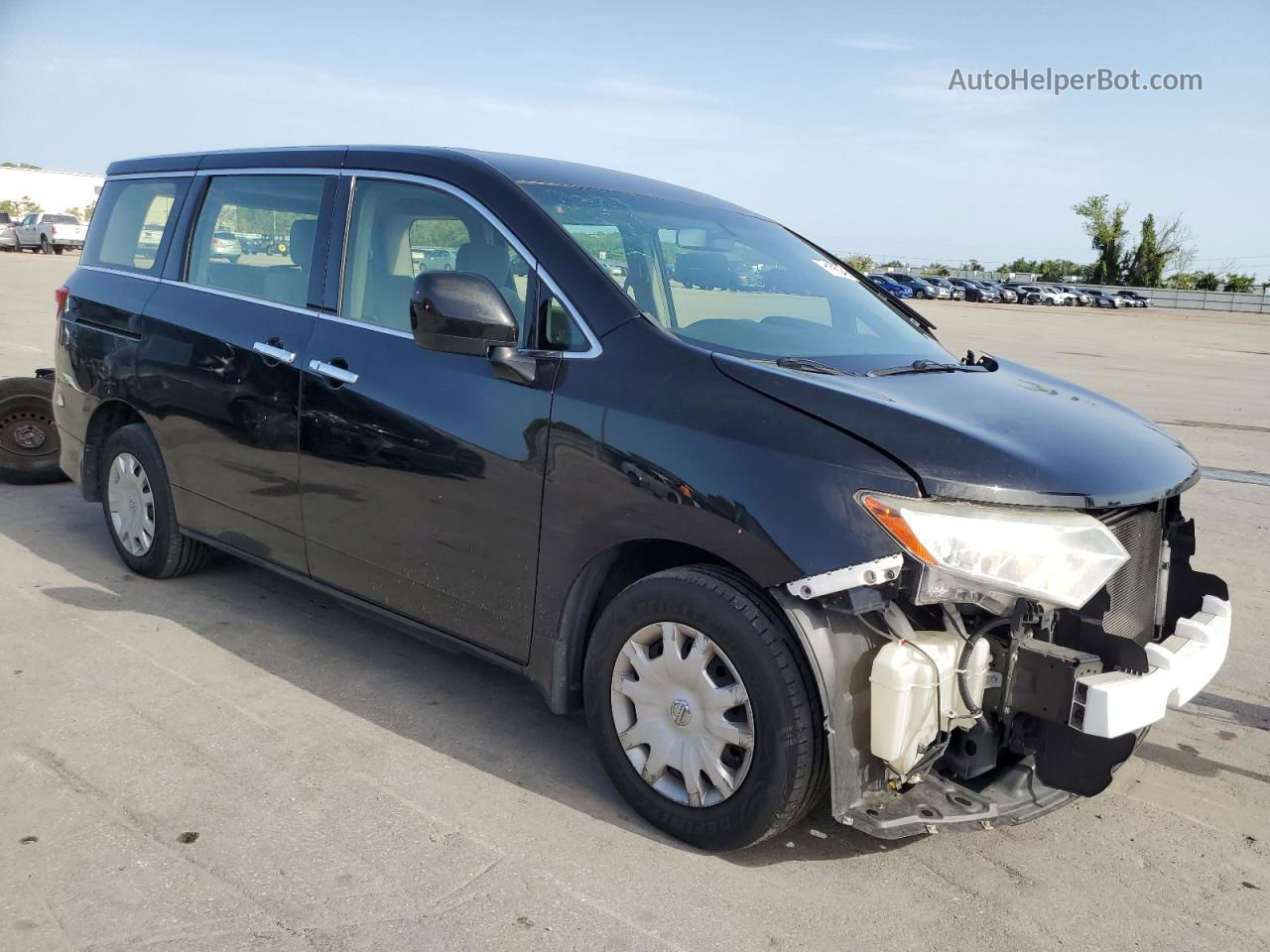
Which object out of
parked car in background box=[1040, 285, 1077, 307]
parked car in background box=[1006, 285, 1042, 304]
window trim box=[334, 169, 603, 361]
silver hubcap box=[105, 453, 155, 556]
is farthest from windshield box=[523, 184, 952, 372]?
parked car in background box=[1040, 285, 1077, 307]

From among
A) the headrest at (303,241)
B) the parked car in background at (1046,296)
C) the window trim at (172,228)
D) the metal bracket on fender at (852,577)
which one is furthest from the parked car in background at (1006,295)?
the metal bracket on fender at (852,577)

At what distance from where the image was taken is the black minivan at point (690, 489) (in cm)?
279

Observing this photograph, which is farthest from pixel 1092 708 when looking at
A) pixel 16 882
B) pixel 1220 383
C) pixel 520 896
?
pixel 1220 383

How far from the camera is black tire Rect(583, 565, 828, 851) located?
9.30 feet

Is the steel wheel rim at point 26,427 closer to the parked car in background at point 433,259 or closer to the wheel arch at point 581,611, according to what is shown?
the parked car in background at point 433,259

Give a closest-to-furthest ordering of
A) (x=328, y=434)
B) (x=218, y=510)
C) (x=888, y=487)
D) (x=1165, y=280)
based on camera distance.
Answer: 1. (x=888, y=487)
2. (x=328, y=434)
3. (x=218, y=510)
4. (x=1165, y=280)

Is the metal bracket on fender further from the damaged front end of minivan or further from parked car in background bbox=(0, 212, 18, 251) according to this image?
parked car in background bbox=(0, 212, 18, 251)

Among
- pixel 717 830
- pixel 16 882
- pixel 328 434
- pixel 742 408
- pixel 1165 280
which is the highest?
pixel 1165 280

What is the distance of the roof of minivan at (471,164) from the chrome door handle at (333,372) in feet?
2.46

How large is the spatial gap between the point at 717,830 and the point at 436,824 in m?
0.81

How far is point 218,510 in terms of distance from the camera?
465 cm

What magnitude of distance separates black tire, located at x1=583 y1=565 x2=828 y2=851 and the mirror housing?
0.89m

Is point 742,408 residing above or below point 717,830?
above

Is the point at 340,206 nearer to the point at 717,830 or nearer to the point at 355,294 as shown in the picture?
the point at 355,294
